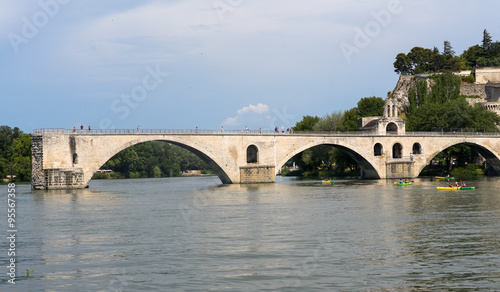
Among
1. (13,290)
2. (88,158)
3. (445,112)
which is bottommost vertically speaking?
(13,290)

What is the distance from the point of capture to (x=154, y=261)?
19.9 meters

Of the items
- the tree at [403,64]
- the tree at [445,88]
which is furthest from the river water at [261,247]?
the tree at [403,64]

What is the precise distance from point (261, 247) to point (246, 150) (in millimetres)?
44870

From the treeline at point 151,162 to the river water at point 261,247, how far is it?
7299cm

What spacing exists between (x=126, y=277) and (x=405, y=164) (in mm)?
61363

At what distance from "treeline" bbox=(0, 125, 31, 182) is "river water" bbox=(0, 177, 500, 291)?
155ft

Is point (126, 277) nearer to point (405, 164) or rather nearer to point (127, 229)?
point (127, 229)

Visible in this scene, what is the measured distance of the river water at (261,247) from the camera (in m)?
16.9

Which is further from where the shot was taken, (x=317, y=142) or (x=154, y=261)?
(x=317, y=142)

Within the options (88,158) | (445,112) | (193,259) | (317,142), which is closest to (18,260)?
(193,259)

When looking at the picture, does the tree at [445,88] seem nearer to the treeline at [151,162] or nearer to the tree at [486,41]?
the tree at [486,41]

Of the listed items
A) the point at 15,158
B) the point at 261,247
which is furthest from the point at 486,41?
the point at 261,247

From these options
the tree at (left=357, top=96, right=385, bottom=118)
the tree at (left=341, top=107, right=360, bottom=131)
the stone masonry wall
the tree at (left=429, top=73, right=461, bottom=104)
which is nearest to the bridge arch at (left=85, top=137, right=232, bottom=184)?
the stone masonry wall

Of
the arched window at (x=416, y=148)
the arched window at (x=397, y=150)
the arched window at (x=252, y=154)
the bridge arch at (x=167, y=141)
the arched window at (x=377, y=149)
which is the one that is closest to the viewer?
the bridge arch at (x=167, y=141)
